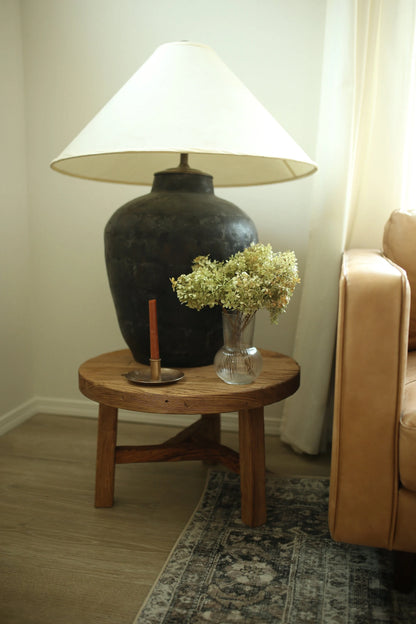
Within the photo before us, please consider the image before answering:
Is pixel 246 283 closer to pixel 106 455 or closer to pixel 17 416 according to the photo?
pixel 106 455

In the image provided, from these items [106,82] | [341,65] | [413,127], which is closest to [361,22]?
[341,65]

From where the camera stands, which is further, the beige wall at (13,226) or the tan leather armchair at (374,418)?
the beige wall at (13,226)

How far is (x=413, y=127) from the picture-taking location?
1731 mm

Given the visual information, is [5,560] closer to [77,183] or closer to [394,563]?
[394,563]

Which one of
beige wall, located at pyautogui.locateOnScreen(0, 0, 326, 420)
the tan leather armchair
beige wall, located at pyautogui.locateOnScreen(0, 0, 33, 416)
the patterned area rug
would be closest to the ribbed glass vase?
the tan leather armchair

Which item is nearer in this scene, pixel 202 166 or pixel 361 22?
pixel 361 22

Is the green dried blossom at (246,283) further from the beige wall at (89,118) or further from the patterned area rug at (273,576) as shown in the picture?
the beige wall at (89,118)

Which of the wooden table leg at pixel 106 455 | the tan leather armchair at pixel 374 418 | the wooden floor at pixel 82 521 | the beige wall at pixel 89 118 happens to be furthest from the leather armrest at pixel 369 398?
the beige wall at pixel 89 118

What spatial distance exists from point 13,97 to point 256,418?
152 centimetres

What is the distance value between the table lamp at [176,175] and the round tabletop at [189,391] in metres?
0.13

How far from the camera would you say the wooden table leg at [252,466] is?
4.33 feet

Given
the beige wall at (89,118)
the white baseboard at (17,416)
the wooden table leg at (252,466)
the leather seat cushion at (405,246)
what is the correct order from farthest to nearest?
the white baseboard at (17,416)
the beige wall at (89,118)
the leather seat cushion at (405,246)
the wooden table leg at (252,466)

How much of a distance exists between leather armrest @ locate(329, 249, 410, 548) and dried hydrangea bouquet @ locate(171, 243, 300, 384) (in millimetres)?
185

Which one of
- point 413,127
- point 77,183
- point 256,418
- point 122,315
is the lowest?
point 256,418
